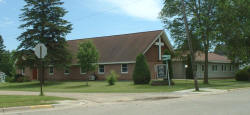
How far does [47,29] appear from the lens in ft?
114

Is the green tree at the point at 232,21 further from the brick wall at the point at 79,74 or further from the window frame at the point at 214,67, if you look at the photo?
the window frame at the point at 214,67

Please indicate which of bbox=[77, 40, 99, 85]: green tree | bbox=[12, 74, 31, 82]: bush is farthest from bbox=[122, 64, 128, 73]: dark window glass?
bbox=[12, 74, 31, 82]: bush

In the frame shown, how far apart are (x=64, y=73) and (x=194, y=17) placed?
20.9 metres

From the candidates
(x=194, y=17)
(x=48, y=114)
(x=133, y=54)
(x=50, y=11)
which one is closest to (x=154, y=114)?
(x=48, y=114)

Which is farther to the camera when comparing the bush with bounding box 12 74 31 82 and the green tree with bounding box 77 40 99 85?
the bush with bounding box 12 74 31 82

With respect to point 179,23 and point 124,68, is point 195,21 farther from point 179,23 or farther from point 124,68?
point 124,68

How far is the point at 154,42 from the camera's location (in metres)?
37.1

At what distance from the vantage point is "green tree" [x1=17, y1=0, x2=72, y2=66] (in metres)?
34.4

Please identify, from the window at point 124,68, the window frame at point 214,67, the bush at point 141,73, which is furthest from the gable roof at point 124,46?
the window frame at point 214,67

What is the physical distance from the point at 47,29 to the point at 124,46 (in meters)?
9.73

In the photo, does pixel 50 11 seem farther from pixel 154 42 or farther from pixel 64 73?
pixel 154 42

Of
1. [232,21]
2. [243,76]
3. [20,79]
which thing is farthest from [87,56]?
[243,76]

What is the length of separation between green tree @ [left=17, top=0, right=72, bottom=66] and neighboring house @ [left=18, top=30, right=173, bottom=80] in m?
3.00

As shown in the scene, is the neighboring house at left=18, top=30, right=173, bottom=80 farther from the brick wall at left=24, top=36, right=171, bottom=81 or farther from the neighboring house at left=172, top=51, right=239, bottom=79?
the neighboring house at left=172, top=51, right=239, bottom=79
